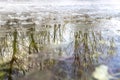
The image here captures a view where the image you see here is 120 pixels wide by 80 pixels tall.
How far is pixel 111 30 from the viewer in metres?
5.35

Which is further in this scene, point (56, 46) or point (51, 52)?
point (56, 46)

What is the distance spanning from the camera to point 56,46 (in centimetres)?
416

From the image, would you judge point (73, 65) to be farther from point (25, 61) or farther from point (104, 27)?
point (104, 27)

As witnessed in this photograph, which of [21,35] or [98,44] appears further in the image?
[21,35]

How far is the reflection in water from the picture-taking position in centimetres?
314

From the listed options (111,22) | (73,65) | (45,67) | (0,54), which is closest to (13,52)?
(0,54)

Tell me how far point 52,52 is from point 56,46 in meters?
0.30

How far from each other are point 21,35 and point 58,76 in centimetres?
189

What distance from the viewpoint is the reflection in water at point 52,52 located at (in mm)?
3145

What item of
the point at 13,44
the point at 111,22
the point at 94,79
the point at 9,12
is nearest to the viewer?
Answer: the point at 94,79

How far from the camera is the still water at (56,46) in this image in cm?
317

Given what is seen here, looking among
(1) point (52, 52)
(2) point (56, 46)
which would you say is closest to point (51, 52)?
(1) point (52, 52)

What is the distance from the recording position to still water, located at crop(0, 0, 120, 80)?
10.4ft

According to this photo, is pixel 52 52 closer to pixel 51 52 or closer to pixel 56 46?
pixel 51 52
